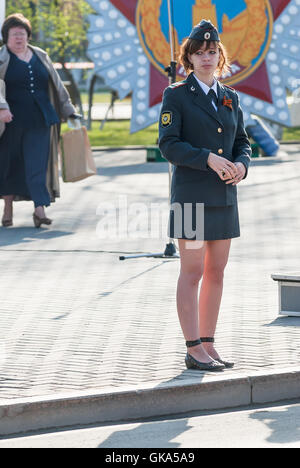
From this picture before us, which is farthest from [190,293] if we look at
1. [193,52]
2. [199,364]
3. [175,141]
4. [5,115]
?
[5,115]

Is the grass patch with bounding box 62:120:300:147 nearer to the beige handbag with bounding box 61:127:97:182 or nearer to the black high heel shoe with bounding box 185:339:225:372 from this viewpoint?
the beige handbag with bounding box 61:127:97:182

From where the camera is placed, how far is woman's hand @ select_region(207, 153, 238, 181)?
18.0ft

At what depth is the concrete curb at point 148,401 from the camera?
5.11m

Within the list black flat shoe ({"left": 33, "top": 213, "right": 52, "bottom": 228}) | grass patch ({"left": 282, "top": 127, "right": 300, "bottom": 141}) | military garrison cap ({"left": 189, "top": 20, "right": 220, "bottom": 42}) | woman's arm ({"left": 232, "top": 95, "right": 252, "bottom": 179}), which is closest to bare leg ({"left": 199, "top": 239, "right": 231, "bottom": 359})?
woman's arm ({"left": 232, "top": 95, "right": 252, "bottom": 179})

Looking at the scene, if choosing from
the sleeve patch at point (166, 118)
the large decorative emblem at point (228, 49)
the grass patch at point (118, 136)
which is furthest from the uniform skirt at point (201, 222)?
the grass patch at point (118, 136)

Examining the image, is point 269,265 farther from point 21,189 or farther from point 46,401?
point 46,401

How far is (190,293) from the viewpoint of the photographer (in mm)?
5734

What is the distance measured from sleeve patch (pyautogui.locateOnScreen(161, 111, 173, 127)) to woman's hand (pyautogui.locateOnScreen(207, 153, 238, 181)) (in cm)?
28

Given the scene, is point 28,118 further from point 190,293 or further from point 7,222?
point 190,293

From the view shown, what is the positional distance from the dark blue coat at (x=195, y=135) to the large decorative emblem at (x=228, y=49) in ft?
39.1

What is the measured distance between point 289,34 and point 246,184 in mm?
3677

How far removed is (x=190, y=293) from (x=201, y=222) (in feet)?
1.32

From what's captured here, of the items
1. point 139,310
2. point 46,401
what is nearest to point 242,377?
point 46,401

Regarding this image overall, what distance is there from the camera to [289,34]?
1783 cm
